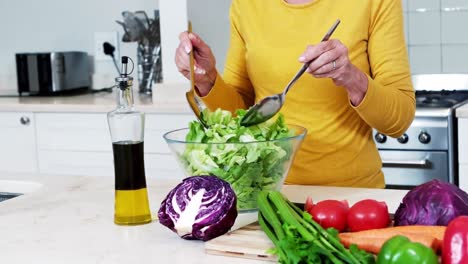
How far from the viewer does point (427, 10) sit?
3062mm

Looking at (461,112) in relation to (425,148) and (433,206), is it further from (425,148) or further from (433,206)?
(433,206)

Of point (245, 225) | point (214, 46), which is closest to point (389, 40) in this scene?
point (245, 225)

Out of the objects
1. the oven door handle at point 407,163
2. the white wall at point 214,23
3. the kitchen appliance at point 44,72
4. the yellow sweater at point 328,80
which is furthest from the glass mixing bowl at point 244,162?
the kitchen appliance at point 44,72

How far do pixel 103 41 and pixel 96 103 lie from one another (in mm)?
577

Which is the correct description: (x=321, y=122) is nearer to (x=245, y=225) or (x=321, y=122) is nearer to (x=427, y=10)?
(x=245, y=225)

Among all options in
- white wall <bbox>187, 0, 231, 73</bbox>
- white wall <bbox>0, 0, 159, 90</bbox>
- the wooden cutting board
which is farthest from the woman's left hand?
white wall <bbox>0, 0, 159, 90</bbox>

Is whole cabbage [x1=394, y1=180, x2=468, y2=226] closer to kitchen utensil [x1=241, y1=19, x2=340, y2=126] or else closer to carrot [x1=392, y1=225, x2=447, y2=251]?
carrot [x1=392, y1=225, x2=447, y2=251]

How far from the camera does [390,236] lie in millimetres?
1106

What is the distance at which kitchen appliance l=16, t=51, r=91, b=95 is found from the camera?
3.26 metres

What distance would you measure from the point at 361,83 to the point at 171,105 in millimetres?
1413

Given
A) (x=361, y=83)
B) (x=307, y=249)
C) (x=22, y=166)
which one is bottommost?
(x=22, y=166)

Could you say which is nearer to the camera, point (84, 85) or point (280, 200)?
point (280, 200)

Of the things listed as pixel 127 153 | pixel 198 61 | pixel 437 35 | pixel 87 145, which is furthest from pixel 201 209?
pixel 437 35

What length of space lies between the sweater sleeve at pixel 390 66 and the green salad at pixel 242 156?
0.30 meters
